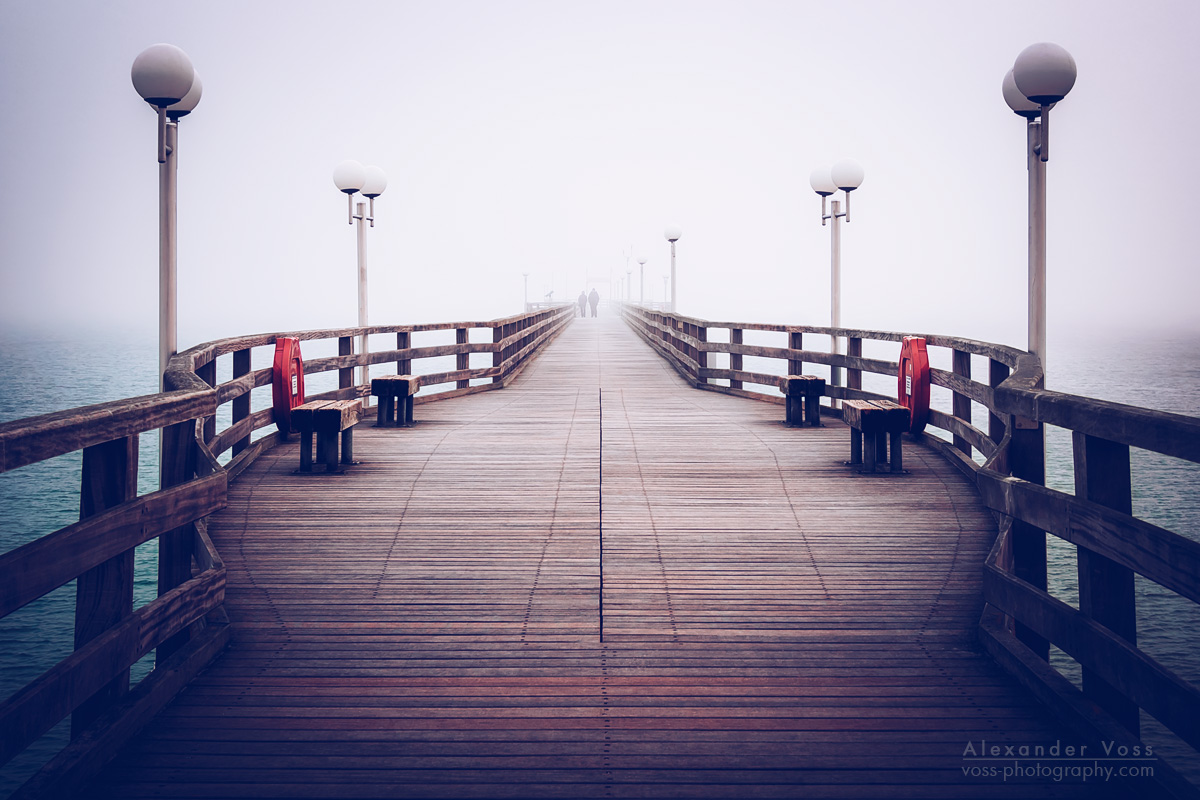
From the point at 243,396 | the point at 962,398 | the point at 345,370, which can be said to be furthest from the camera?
the point at 345,370

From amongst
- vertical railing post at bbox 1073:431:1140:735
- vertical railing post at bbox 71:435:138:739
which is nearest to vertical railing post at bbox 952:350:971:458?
vertical railing post at bbox 1073:431:1140:735

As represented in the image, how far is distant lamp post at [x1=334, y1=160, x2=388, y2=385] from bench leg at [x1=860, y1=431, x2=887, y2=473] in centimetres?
706

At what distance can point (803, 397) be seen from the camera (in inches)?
394

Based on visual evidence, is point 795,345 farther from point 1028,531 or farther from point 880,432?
point 1028,531

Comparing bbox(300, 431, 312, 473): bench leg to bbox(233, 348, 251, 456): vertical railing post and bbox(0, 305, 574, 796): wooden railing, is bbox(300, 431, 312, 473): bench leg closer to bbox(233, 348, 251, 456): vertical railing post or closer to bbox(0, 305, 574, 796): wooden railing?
bbox(233, 348, 251, 456): vertical railing post

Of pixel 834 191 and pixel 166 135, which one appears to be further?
pixel 834 191

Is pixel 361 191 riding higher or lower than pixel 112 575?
higher

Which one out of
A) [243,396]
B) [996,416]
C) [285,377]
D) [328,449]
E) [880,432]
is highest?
[285,377]

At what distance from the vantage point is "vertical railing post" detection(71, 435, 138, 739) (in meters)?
3.05

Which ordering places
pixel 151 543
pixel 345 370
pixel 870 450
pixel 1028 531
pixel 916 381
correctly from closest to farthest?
1. pixel 1028 531
2. pixel 870 450
3. pixel 916 381
4. pixel 345 370
5. pixel 151 543

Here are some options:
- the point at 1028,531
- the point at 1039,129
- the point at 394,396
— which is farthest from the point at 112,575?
the point at 394,396

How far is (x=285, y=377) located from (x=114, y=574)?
4.96m

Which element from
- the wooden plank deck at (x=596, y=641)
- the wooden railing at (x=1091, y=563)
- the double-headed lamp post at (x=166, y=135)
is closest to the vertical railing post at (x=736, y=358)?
the wooden plank deck at (x=596, y=641)

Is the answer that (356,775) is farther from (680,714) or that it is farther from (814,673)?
(814,673)
